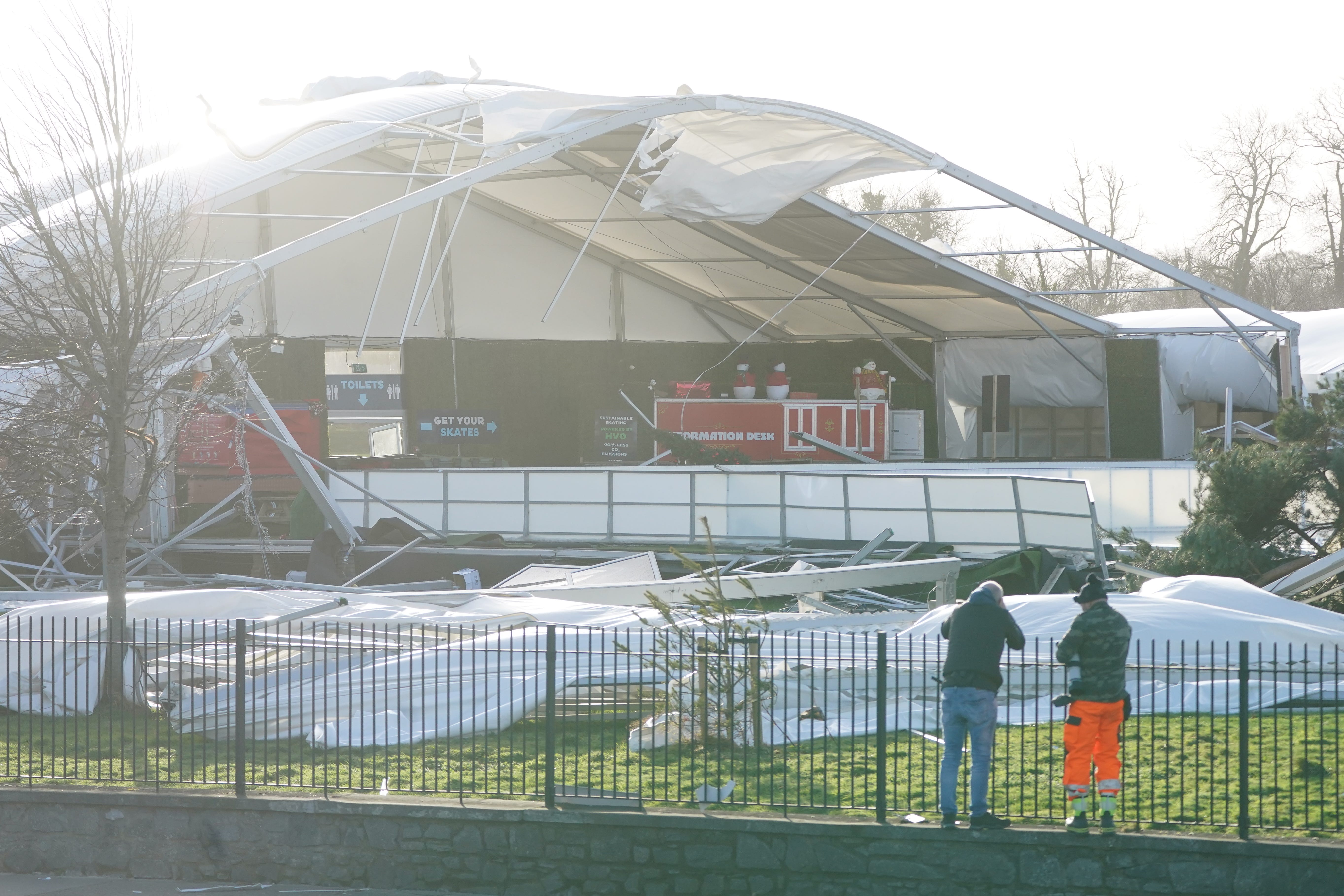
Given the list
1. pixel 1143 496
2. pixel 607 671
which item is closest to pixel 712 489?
pixel 1143 496

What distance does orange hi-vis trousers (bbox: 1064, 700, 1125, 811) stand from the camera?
8125mm

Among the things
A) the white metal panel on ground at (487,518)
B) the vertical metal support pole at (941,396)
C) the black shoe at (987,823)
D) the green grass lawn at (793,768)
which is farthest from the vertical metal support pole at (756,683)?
the vertical metal support pole at (941,396)

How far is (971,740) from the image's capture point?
28.4 feet

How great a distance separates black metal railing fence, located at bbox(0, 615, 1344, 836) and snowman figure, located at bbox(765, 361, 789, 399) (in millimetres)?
22804

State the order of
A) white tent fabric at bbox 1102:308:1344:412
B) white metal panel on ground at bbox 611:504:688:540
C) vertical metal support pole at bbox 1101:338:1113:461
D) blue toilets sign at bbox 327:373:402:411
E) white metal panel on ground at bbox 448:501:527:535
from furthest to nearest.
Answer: blue toilets sign at bbox 327:373:402:411 < vertical metal support pole at bbox 1101:338:1113:461 < white tent fabric at bbox 1102:308:1344:412 < white metal panel on ground at bbox 448:501:527:535 < white metal panel on ground at bbox 611:504:688:540

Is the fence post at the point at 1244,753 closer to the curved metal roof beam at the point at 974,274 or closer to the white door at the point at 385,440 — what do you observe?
the curved metal roof beam at the point at 974,274

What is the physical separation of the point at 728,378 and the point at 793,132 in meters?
15.7

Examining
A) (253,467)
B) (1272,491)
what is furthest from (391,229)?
(1272,491)

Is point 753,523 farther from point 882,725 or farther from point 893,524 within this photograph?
point 882,725

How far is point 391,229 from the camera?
35.7m

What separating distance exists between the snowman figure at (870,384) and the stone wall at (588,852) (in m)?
24.8

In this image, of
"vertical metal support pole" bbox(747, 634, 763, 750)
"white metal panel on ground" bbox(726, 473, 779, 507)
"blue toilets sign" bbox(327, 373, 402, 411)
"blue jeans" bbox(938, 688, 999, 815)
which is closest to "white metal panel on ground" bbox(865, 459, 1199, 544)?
"white metal panel on ground" bbox(726, 473, 779, 507)

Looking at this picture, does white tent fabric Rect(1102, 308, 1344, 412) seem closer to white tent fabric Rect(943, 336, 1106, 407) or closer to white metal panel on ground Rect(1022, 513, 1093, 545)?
white tent fabric Rect(943, 336, 1106, 407)

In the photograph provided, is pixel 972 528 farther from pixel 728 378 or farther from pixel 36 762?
pixel 728 378
